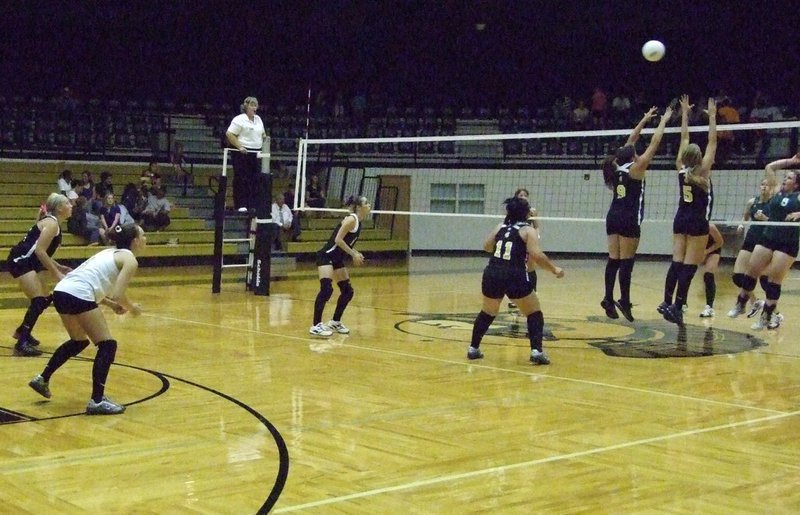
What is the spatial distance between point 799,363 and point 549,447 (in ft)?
14.8

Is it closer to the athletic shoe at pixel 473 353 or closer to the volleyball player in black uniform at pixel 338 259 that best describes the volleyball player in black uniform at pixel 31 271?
the volleyball player in black uniform at pixel 338 259

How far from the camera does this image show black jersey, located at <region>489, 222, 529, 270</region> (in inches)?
360

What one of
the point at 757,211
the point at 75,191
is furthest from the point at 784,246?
the point at 75,191

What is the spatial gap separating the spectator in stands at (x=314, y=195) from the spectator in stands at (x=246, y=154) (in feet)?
22.1

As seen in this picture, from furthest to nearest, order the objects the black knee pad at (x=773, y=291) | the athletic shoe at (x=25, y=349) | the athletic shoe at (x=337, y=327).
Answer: the black knee pad at (x=773, y=291) < the athletic shoe at (x=337, y=327) < the athletic shoe at (x=25, y=349)

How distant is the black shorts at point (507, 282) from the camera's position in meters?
9.08

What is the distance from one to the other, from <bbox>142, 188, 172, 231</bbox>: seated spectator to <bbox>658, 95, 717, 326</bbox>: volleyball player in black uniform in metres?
12.5

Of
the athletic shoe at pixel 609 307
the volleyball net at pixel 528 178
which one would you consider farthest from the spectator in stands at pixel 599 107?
the athletic shoe at pixel 609 307

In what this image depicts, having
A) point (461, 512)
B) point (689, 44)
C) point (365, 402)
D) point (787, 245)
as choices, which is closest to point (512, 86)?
point (689, 44)

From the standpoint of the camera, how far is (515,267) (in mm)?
9117

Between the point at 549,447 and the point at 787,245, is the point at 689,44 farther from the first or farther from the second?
the point at 549,447

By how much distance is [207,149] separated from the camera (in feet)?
82.0

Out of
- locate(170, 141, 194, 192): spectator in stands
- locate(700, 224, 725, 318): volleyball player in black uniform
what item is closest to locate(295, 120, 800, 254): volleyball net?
locate(170, 141, 194, 192): spectator in stands

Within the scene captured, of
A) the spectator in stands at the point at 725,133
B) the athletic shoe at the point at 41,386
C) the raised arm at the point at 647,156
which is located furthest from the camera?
the spectator in stands at the point at 725,133
